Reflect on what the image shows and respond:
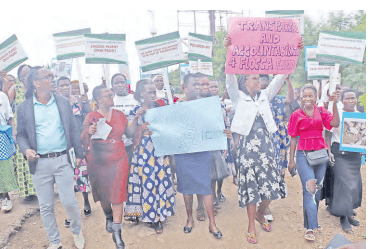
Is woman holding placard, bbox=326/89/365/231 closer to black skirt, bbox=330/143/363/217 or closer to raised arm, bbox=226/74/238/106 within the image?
black skirt, bbox=330/143/363/217

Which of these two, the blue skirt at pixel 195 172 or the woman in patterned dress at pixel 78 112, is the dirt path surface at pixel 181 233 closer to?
the woman in patterned dress at pixel 78 112

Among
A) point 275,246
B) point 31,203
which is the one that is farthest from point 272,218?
point 31,203

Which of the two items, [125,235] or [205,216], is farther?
[205,216]

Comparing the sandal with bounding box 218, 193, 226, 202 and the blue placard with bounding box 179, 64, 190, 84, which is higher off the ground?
the blue placard with bounding box 179, 64, 190, 84

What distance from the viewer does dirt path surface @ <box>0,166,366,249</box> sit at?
307 centimetres

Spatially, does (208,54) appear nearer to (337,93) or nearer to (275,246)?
(337,93)

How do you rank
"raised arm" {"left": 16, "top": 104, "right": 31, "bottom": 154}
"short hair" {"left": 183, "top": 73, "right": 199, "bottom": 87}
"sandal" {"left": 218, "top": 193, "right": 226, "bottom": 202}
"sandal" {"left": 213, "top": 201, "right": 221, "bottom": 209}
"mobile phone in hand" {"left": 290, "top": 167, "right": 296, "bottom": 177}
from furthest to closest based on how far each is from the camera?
"sandal" {"left": 218, "top": 193, "right": 226, "bottom": 202}, "sandal" {"left": 213, "top": 201, "right": 221, "bottom": 209}, "mobile phone in hand" {"left": 290, "top": 167, "right": 296, "bottom": 177}, "short hair" {"left": 183, "top": 73, "right": 199, "bottom": 87}, "raised arm" {"left": 16, "top": 104, "right": 31, "bottom": 154}

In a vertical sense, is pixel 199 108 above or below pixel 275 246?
above

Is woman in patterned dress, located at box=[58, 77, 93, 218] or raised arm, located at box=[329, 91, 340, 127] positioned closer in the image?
woman in patterned dress, located at box=[58, 77, 93, 218]

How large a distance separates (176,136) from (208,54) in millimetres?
1071

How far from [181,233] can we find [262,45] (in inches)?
94.1

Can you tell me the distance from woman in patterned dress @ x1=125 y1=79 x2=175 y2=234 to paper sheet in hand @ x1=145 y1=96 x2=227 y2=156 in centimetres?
10

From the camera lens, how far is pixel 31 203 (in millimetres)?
3311

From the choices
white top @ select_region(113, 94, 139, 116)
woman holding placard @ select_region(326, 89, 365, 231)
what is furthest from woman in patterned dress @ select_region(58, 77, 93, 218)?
woman holding placard @ select_region(326, 89, 365, 231)
